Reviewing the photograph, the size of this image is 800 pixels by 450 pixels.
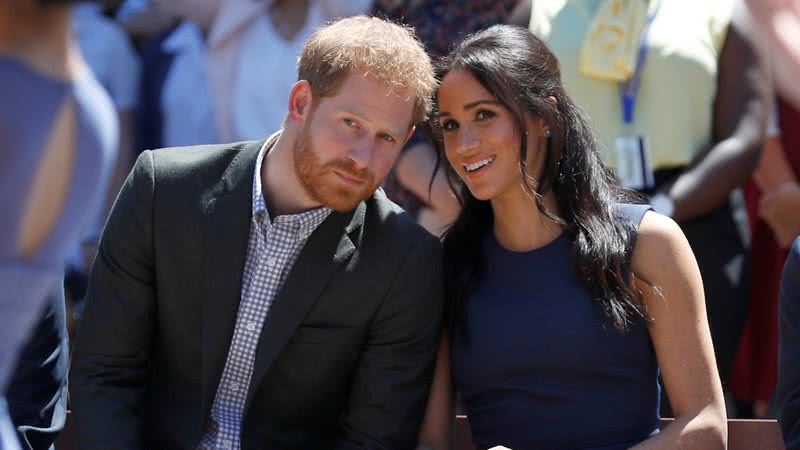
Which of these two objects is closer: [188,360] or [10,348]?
[10,348]

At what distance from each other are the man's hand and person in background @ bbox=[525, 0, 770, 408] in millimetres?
292

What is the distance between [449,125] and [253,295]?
0.67 meters

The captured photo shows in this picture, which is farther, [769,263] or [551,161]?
[769,263]

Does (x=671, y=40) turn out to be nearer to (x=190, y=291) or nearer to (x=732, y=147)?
(x=732, y=147)

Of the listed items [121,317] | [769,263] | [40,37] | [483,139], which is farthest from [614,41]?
[40,37]

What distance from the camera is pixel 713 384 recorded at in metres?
2.78

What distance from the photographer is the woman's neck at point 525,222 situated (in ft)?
9.94

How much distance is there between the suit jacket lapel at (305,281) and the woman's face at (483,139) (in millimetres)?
316

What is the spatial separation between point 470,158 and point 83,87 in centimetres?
175

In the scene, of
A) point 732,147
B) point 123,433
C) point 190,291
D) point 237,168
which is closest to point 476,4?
point 732,147

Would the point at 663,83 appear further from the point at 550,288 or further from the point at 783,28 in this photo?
the point at 783,28

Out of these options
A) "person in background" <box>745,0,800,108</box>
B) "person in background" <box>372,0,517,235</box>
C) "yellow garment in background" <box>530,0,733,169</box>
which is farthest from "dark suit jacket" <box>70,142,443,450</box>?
"person in background" <box>745,0,800,108</box>

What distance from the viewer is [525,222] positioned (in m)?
3.05

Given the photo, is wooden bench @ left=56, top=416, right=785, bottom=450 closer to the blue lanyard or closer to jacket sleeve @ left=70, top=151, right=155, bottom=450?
the blue lanyard
